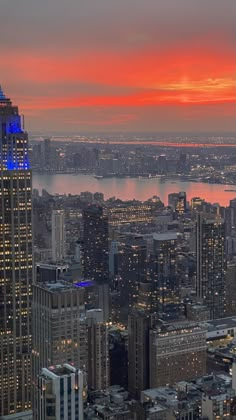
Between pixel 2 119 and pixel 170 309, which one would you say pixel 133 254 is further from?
pixel 2 119

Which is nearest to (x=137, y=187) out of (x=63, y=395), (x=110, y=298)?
(x=110, y=298)

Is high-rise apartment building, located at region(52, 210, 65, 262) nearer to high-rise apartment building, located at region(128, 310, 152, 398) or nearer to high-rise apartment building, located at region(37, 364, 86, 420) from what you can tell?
high-rise apartment building, located at region(128, 310, 152, 398)

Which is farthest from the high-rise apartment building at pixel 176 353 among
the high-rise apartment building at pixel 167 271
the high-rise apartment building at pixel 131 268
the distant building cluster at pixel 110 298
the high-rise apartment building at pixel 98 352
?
the high-rise apartment building at pixel 131 268

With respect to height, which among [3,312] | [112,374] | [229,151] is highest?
[229,151]

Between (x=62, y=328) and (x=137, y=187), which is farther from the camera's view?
(x=137, y=187)

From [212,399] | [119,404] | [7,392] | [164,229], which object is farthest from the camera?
[164,229]

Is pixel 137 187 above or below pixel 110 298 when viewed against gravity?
above

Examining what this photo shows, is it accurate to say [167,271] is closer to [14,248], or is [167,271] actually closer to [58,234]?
[58,234]

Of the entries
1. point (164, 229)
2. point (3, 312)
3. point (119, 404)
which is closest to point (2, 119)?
point (3, 312)
